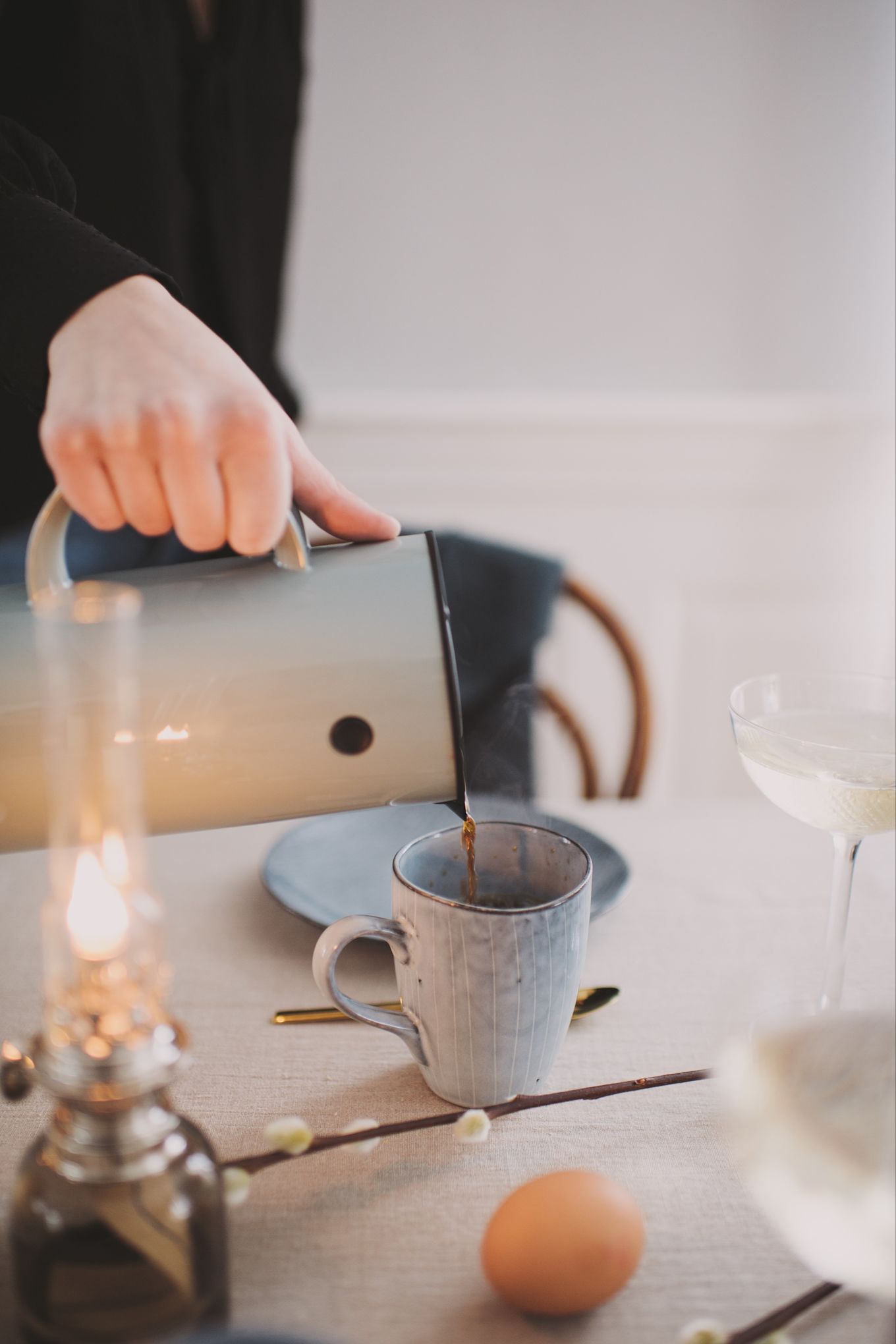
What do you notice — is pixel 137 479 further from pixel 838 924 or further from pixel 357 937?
pixel 838 924

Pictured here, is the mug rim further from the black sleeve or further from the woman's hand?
the black sleeve

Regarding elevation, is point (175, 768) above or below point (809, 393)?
below

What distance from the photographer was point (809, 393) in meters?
1.89

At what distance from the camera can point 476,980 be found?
1.64 ft

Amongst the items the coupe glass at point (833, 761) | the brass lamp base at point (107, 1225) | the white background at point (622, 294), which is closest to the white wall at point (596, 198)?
the white background at point (622, 294)

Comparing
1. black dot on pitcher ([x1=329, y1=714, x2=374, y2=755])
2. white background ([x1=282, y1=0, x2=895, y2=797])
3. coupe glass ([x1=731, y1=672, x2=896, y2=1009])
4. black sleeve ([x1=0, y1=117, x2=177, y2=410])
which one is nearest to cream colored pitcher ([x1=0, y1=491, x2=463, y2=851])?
black dot on pitcher ([x1=329, y1=714, x2=374, y2=755])

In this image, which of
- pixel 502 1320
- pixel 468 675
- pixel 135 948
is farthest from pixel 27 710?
pixel 468 675

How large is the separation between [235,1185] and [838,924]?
0.39 metres

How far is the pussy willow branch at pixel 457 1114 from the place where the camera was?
460 mm

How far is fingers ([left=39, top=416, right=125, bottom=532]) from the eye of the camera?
456 mm

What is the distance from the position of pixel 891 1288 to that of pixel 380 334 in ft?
5.53

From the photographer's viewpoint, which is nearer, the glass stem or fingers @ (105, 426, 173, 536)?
fingers @ (105, 426, 173, 536)

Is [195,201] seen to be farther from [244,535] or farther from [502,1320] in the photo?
[502,1320]

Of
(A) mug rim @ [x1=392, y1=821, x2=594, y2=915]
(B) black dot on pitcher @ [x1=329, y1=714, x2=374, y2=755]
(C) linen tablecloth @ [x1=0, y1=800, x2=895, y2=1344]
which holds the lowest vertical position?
(C) linen tablecloth @ [x1=0, y1=800, x2=895, y2=1344]
